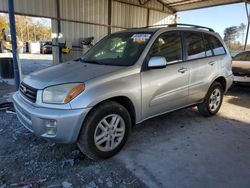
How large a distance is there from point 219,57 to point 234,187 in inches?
Result: 107

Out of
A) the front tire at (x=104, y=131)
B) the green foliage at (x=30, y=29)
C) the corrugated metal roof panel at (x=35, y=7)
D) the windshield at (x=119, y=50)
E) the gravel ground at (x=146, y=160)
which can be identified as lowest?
the gravel ground at (x=146, y=160)

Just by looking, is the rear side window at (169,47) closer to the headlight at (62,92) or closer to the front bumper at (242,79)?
the headlight at (62,92)

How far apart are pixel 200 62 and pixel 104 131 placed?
221 cm

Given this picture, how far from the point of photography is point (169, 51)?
3.68 m

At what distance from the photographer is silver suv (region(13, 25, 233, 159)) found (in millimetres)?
2660

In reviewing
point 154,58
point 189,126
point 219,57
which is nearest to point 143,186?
point 154,58

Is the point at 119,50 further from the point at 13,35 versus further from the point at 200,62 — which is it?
the point at 13,35

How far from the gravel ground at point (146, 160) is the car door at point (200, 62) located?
27.2 inches

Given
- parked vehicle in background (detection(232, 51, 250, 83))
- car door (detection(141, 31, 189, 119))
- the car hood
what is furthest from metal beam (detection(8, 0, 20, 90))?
parked vehicle in background (detection(232, 51, 250, 83))

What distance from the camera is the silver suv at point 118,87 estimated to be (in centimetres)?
266

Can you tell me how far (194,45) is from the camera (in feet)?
13.5

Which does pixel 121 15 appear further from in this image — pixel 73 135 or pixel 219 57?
pixel 73 135

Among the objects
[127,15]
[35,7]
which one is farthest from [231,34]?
[35,7]

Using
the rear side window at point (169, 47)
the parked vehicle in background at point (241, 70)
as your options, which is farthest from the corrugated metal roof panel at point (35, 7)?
the parked vehicle in background at point (241, 70)
